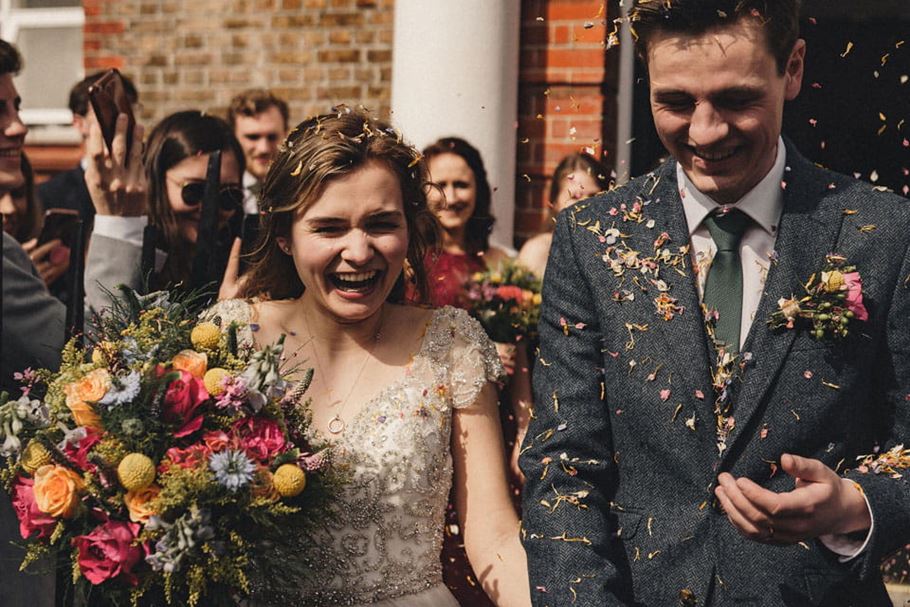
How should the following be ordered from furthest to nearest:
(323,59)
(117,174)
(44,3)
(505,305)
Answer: (44,3) < (323,59) < (505,305) < (117,174)

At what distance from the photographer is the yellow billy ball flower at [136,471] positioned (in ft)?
8.09

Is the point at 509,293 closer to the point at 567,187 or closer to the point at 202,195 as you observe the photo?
the point at 567,187

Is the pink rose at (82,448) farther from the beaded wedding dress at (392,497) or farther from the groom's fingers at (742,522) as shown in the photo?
the groom's fingers at (742,522)

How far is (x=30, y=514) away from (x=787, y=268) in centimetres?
167

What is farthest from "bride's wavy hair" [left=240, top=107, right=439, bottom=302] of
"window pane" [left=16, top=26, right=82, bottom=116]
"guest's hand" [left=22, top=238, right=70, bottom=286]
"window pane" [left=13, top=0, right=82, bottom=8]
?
"window pane" [left=13, top=0, right=82, bottom=8]

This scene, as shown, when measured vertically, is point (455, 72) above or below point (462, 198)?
above

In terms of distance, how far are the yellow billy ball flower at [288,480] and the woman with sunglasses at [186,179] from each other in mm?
1699

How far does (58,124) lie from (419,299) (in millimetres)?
6154

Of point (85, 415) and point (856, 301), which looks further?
point (85, 415)

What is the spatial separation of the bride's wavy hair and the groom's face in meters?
0.87

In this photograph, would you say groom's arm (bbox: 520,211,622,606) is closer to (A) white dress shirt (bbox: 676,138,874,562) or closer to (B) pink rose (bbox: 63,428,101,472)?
(A) white dress shirt (bbox: 676,138,874,562)

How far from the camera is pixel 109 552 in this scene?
2461 millimetres

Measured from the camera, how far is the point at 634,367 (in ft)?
8.32

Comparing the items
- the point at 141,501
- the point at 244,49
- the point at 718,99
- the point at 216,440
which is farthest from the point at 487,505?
the point at 244,49
